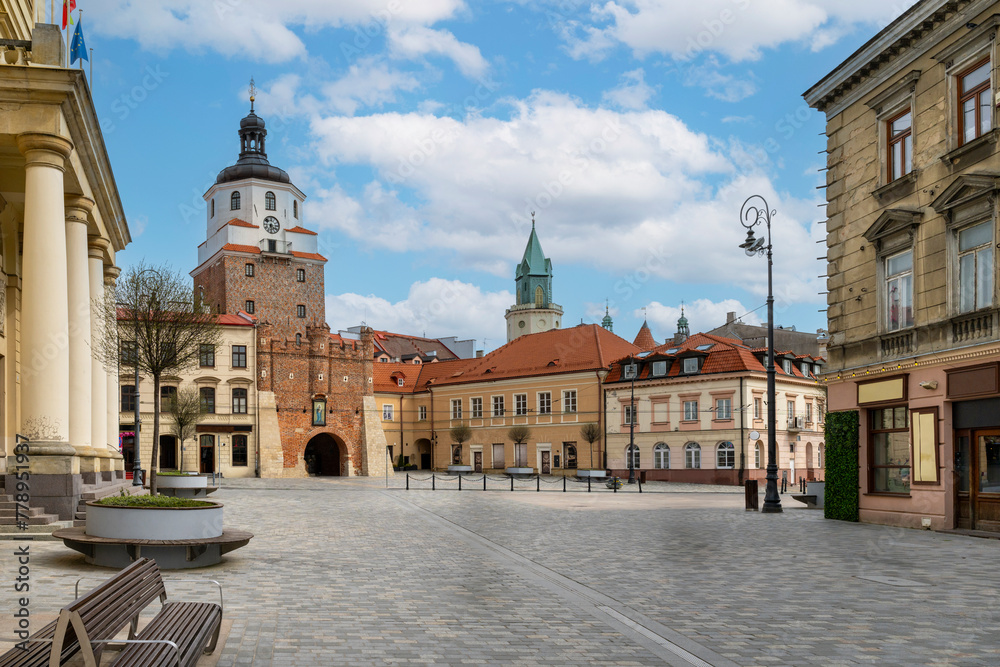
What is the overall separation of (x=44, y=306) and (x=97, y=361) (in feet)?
28.9

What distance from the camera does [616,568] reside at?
1282cm

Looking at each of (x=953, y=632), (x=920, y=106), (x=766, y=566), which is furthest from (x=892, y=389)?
(x=953, y=632)

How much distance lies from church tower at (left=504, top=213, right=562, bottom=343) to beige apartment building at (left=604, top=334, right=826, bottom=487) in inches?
1997

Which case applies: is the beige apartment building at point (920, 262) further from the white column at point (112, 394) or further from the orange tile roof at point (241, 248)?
the orange tile roof at point (241, 248)

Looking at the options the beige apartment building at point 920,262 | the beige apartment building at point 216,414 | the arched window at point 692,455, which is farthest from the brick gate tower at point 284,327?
the beige apartment building at point 920,262

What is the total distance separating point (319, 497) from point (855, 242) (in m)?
21.1

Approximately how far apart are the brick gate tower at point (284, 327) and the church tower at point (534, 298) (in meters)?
46.4

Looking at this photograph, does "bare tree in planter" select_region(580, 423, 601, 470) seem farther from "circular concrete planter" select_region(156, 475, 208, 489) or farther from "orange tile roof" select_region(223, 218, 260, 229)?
→ "circular concrete planter" select_region(156, 475, 208, 489)

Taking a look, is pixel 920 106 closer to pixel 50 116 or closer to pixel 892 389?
pixel 892 389

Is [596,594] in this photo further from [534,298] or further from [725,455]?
[534,298]

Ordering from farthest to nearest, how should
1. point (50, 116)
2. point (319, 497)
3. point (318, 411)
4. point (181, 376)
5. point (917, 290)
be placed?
point (318, 411) < point (181, 376) < point (319, 497) < point (917, 290) < point (50, 116)

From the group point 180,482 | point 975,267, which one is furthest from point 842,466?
point 180,482

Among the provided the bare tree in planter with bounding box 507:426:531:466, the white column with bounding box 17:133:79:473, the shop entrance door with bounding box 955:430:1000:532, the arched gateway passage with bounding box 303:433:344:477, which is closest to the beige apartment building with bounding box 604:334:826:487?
the bare tree in planter with bounding box 507:426:531:466

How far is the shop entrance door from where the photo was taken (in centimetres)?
1688
